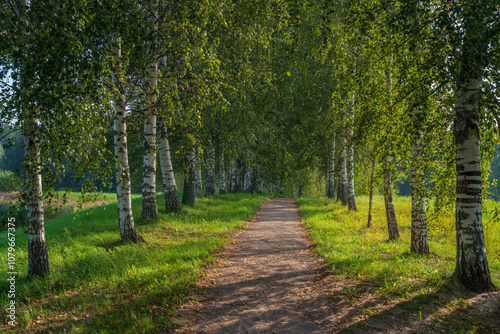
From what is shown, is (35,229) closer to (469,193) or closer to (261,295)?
(261,295)

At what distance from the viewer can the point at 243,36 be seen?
28.8 feet

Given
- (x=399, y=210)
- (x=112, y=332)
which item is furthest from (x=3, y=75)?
(x=399, y=210)

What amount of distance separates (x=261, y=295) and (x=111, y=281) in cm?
327

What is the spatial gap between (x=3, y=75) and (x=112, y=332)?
176 inches

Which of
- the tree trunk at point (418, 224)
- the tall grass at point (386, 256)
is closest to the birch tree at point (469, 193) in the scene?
the tall grass at point (386, 256)

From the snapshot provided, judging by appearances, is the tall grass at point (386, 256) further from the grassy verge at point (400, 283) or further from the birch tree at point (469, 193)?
the birch tree at point (469, 193)

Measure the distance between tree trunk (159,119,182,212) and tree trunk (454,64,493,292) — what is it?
10.6 m

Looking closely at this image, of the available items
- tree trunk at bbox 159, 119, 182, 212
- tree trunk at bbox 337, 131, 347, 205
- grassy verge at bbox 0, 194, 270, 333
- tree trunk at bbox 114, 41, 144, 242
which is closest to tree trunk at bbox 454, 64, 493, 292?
grassy verge at bbox 0, 194, 270, 333

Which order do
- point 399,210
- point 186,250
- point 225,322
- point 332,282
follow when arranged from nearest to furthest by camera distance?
point 225,322 → point 332,282 → point 186,250 → point 399,210

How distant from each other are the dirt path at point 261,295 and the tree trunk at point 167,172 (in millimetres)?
4886

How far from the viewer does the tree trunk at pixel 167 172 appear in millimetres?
12633

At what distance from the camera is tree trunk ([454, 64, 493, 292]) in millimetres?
5543

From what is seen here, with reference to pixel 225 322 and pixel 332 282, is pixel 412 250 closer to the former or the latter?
pixel 332 282

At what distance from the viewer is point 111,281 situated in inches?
240
